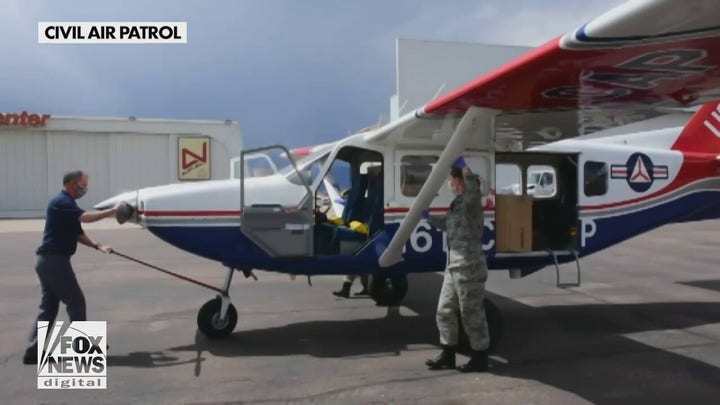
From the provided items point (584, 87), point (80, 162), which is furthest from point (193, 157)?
point (584, 87)

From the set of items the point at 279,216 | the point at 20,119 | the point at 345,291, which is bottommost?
the point at 345,291

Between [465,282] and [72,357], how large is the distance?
3.62 m

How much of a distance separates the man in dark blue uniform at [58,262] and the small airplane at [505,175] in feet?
1.55

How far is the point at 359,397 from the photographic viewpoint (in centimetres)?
450

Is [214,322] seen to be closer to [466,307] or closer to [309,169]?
[309,169]

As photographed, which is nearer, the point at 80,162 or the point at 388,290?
the point at 388,290

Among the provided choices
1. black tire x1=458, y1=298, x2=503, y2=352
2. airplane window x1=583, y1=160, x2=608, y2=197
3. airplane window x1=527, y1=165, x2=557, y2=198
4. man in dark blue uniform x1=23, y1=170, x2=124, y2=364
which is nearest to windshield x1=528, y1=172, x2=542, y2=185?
airplane window x1=527, y1=165, x2=557, y2=198

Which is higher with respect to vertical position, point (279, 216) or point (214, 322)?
point (279, 216)

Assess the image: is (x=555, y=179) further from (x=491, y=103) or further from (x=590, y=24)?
(x=590, y=24)

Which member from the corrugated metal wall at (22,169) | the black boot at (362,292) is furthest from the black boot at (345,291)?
the corrugated metal wall at (22,169)

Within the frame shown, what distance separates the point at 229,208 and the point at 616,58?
374 cm

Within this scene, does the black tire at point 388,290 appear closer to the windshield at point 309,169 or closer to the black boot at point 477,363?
the windshield at point 309,169

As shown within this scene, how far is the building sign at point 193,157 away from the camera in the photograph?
31.4m

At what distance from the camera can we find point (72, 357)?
17.7ft
